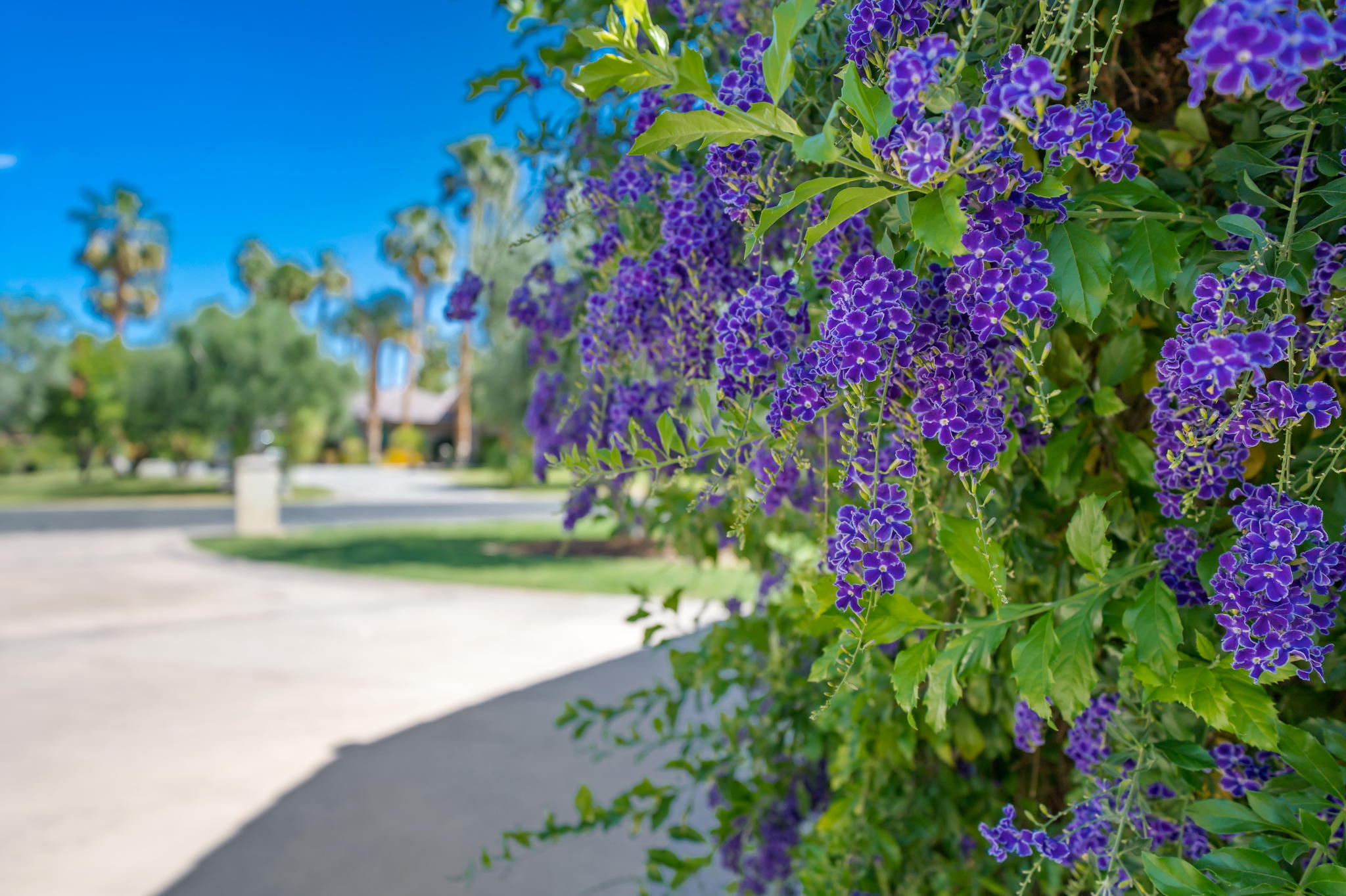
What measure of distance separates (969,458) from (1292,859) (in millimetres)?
540

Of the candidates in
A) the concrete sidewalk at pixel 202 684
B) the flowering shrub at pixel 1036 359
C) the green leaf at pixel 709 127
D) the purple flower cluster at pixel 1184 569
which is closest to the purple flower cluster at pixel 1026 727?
the flowering shrub at pixel 1036 359

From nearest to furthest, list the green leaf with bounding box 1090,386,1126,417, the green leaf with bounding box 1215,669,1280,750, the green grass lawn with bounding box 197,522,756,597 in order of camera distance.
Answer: the green leaf with bounding box 1215,669,1280,750, the green leaf with bounding box 1090,386,1126,417, the green grass lawn with bounding box 197,522,756,597

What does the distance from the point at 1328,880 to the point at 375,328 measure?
53.9 metres

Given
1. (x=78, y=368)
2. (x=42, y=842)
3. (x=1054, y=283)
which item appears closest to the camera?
(x=1054, y=283)

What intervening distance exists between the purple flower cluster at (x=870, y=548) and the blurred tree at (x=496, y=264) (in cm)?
83

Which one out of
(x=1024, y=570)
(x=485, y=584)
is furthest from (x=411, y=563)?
(x=1024, y=570)

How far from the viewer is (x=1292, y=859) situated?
0.86 meters

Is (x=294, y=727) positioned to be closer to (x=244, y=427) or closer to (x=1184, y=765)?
(x=1184, y=765)

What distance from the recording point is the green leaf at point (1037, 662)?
2.73 ft

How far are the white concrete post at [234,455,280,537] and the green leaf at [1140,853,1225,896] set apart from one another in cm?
1559

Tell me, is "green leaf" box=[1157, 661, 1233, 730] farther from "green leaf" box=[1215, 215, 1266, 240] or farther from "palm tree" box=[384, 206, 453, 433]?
"palm tree" box=[384, 206, 453, 433]

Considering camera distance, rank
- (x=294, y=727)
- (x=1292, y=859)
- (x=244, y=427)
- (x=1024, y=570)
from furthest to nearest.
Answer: (x=244, y=427) < (x=294, y=727) < (x=1024, y=570) < (x=1292, y=859)

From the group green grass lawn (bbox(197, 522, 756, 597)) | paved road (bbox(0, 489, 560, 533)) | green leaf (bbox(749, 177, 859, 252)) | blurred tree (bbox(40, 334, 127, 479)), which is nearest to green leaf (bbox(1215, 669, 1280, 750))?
green leaf (bbox(749, 177, 859, 252))

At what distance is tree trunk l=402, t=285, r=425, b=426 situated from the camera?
160 feet
